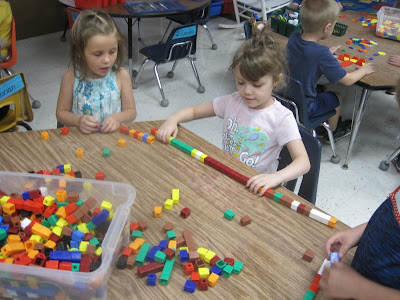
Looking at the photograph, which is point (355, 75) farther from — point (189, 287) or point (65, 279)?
point (65, 279)

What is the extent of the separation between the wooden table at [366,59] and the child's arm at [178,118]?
3.72ft

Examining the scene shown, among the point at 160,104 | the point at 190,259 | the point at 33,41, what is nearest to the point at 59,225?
the point at 190,259

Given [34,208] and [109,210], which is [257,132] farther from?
[34,208]

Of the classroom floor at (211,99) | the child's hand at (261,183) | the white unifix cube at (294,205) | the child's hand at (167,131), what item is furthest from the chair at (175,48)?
the white unifix cube at (294,205)

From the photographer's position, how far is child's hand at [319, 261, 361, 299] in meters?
0.87

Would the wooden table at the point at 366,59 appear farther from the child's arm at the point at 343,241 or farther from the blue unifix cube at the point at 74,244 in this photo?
the blue unifix cube at the point at 74,244

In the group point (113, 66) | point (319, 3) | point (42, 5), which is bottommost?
point (42, 5)

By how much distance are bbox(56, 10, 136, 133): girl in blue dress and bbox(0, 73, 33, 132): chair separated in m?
0.36

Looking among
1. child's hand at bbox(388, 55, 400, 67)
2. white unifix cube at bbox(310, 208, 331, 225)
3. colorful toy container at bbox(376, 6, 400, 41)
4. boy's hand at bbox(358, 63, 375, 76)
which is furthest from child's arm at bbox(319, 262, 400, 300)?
colorful toy container at bbox(376, 6, 400, 41)

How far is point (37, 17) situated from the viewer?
4602 mm

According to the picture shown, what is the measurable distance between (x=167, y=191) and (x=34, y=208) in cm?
39

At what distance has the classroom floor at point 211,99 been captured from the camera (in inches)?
104

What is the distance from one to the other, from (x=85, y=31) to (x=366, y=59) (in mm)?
1904

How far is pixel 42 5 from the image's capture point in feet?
15.0
